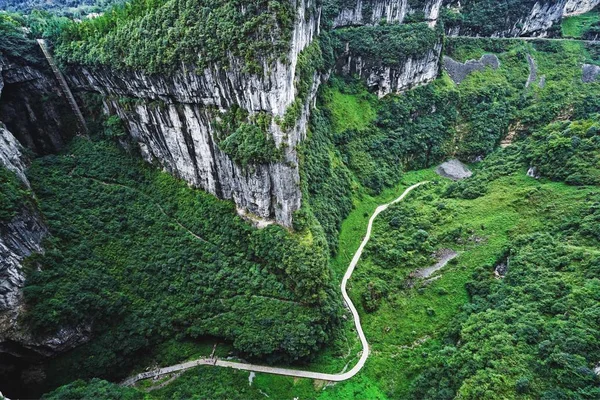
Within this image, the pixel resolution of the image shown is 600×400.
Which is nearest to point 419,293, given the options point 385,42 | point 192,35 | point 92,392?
point 92,392

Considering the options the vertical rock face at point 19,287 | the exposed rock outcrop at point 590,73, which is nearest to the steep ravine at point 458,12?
the exposed rock outcrop at point 590,73

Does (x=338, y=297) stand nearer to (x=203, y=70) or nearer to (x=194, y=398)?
(x=194, y=398)

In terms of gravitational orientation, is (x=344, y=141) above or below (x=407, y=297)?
above

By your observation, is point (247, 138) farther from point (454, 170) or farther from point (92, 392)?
point (454, 170)

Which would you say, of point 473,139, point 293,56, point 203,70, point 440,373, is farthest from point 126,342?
point 473,139

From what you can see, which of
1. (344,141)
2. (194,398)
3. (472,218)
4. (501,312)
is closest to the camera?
(194,398)

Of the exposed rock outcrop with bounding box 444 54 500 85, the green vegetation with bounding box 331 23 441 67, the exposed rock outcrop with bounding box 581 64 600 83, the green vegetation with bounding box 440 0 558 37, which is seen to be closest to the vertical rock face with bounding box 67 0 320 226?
the green vegetation with bounding box 331 23 441 67

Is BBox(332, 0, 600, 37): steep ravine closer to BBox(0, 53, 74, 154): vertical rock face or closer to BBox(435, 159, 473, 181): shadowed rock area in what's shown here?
BBox(435, 159, 473, 181): shadowed rock area

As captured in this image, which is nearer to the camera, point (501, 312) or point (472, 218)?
point (501, 312)
